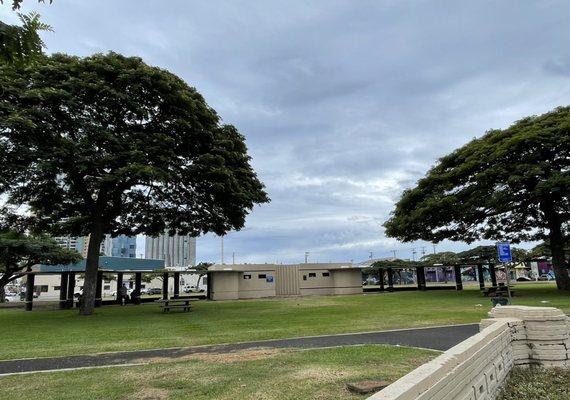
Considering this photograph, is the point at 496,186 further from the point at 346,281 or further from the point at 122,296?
the point at 122,296

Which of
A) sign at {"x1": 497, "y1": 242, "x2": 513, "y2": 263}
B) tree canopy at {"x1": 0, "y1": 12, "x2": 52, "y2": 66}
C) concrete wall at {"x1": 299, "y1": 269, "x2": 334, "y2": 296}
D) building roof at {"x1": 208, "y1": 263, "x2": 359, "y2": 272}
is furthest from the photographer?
concrete wall at {"x1": 299, "y1": 269, "x2": 334, "y2": 296}

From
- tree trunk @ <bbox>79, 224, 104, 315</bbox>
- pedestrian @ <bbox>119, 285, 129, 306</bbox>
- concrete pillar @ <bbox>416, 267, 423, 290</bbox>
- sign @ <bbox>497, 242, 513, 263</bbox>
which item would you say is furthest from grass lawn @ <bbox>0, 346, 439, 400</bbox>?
concrete pillar @ <bbox>416, 267, 423, 290</bbox>

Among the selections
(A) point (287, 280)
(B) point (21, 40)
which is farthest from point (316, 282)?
(B) point (21, 40)

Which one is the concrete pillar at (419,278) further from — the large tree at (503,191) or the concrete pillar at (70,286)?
the concrete pillar at (70,286)

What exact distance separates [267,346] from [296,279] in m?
29.1

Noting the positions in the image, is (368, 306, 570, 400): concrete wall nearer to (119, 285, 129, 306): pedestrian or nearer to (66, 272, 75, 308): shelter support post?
(66, 272, 75, 308): shelter support post

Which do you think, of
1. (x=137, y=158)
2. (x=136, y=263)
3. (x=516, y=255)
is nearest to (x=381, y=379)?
(x=137, y=158)

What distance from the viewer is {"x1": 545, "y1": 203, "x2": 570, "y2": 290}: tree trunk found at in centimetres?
2605

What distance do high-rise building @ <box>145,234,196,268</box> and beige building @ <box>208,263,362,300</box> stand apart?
7506 centimetres

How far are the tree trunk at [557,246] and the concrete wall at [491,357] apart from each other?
21.2 metres

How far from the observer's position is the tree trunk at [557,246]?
26.0m

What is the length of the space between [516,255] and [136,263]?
6058 cm

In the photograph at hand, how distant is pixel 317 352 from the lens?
897 centimetres

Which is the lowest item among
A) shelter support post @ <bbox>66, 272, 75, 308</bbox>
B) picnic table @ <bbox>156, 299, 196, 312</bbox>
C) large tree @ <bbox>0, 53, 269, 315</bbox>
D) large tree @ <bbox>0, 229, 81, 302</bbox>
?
picnic table @ <bbox>156, 299, 196, 312</bbox>
